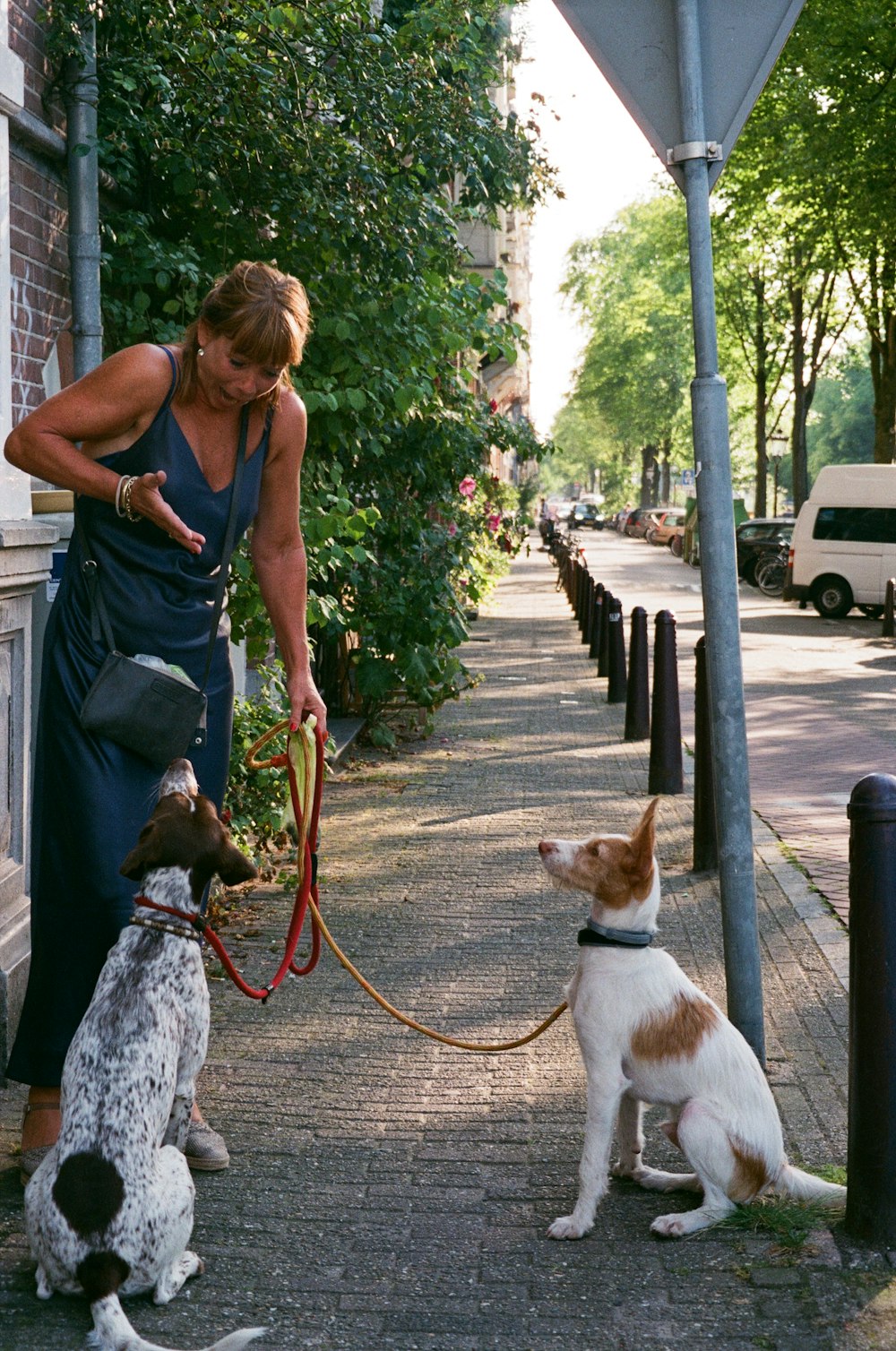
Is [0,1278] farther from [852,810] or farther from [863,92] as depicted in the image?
[863,92]

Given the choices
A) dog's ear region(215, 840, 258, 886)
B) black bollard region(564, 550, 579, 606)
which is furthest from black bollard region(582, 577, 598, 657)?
dog's ear region(215, 840, 258, 886)

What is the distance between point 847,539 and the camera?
1008 inches

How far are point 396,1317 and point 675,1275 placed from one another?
0.66m

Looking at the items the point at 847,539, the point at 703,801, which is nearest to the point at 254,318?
the point at 703,801

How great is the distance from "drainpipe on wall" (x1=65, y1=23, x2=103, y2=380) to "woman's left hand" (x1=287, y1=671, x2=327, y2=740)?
8.75 ft

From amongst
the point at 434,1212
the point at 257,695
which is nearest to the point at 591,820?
A: the point at 257,695

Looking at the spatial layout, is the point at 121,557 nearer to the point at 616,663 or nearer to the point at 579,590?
the point at 616,663

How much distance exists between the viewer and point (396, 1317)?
309 cm

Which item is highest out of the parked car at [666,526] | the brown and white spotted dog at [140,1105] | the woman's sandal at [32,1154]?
the parked car at [666,526]

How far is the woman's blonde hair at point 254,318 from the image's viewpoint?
345 centimetres

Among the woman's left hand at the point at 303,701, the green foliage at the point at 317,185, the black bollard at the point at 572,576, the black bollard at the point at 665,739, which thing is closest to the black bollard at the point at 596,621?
the black bollard at the point at 572,576

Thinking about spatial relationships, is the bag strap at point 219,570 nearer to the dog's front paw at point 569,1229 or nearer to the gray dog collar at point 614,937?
the gray dog collar at point 614,937

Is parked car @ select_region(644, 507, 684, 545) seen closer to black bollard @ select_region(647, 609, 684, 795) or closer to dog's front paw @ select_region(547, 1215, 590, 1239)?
black bollard @ select_region(647, 609, 684, 795)

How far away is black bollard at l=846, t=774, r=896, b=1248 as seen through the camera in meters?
3.36
